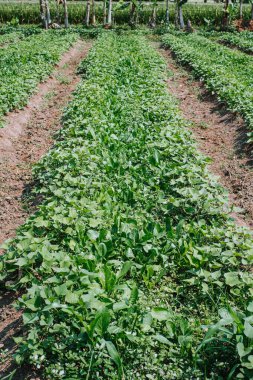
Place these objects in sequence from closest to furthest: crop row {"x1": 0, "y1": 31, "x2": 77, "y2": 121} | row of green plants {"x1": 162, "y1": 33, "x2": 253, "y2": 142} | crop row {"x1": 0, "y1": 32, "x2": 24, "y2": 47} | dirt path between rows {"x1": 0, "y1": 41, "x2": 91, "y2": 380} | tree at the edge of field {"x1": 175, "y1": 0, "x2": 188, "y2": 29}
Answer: dirt path between rows {"x1": 0, "y1": 41, "x2": 91, "y2": 380} → row of green plants {"x1": 162, "y1": 33, "x2": 253, "y2": 142} → crop row {"x1": 0, "y1": 31, "x2": 77, "y2": 121} → crop row {"x1": 0, "y1": 32, "x2": 24, "y2": 47} → tree at the edge of field {"x1": 175, "y1": 0, "x2": 188, "y2": 29}

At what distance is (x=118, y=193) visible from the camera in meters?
5.07

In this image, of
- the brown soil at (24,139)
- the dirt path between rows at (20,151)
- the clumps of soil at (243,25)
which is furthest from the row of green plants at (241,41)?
the brown soil at (24,139)

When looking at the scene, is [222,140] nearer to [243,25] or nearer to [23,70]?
[23,70]

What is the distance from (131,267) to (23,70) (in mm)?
9347

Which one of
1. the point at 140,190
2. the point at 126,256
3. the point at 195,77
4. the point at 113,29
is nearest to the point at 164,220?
the point at 140,190

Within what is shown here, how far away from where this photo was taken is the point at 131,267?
382cm

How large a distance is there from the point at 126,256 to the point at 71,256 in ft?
1.77

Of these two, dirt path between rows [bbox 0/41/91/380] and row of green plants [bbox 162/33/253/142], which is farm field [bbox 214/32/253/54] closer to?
row of green plants [bbox 162/33/253/142]

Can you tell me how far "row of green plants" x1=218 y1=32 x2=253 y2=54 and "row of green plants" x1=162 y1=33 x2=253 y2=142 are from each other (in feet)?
6.66

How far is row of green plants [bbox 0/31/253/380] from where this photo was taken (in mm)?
2896

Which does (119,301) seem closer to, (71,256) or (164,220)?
(71,256)

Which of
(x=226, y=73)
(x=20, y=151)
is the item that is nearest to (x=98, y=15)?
(x=226, y=73)

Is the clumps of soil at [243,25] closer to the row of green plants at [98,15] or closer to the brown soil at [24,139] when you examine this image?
the row of green plants at [98,15]

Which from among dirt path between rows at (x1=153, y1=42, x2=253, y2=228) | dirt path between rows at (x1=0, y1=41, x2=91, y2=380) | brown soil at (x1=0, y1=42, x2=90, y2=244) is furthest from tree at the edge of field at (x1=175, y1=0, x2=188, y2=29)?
brown soil at (x1=0, y1=42, x2=90, y2=244)
